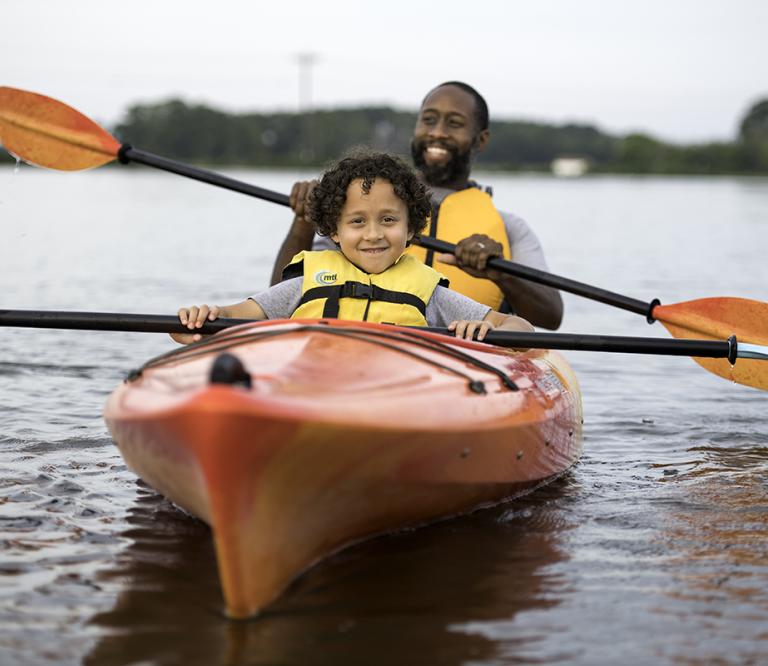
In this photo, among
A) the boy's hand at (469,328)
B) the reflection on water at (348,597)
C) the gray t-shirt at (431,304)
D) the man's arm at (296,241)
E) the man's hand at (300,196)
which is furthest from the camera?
the man's arm at (296,241)

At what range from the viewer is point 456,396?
10.8 feet

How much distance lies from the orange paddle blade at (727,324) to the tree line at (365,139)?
6421cm

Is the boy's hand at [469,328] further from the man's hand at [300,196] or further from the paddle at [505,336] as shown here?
the man's hand at [300,196]

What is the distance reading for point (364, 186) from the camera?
153 inches

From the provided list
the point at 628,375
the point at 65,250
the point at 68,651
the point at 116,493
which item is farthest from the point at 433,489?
the point at 65,250

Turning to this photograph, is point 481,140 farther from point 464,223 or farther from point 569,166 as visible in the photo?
point 569,166

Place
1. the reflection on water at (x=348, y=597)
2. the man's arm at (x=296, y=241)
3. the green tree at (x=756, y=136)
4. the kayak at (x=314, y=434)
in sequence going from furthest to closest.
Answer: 1. the green tree at (x=756, y=136)
2. the man's arm at (x=296, y=241)
3. the reflection on water at (x=348, y=597)
4. the kayak at (x=314, y=434)

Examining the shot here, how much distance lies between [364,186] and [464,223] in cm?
161

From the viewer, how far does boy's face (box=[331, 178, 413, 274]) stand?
3.91 m

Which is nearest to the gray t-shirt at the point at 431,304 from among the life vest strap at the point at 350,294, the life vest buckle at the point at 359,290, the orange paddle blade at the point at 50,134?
the life vest strap at the point at 350,294

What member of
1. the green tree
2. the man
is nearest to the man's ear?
the man

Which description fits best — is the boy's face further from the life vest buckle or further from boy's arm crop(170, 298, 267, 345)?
boy's arm crop(170, 298, 267, 345)

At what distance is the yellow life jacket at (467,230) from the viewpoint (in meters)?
5.37

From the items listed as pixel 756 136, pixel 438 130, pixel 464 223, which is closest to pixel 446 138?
pixel 438 130
